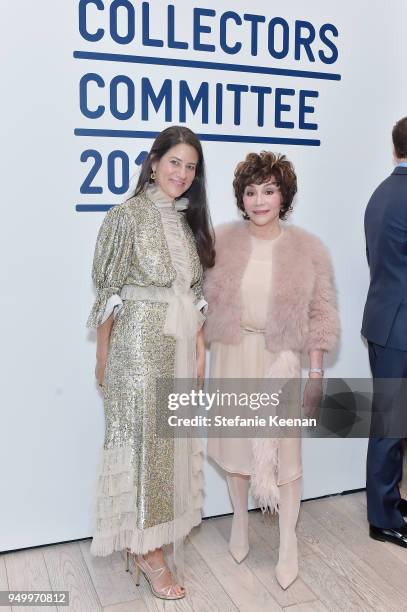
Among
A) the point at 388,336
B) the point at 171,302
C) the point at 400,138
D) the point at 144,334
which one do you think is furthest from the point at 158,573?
the point at 400,138

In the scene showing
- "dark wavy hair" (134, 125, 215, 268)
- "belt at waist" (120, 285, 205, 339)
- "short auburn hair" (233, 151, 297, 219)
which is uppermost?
"short auburn hair" (233, 151, 297, 219)

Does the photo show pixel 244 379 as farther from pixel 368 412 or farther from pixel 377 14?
pixel 377 14

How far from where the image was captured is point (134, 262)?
2.41 meters

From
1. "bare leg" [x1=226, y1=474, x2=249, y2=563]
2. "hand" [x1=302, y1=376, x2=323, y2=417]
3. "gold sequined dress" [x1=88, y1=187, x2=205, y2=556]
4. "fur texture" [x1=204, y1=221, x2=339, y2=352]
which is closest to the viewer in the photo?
"gold sequined dress" [x1=88, y1=187, x2=205, y2=556]

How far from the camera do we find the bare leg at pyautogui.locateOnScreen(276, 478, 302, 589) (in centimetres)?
265

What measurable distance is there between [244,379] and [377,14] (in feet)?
5.88

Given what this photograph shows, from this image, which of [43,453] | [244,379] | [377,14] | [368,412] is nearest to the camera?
[244,379]

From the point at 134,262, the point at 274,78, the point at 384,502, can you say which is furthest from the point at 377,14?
the point at 384,502

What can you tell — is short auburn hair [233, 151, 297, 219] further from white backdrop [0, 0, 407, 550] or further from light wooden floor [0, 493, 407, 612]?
light wooden floor [0, 493, 407, 612]

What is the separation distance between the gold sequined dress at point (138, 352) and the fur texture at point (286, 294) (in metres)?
0.15

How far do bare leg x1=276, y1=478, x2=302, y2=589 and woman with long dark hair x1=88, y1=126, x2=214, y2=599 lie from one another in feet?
1.40

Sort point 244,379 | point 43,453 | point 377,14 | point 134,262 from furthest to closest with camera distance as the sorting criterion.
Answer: point 377,14 → point 43,453 → point 244,379 → point 134,262

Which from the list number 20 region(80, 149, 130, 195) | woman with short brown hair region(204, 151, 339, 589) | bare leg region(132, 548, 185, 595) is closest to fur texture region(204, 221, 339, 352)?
woman with short brown hair region(204, 151, 339, 589)

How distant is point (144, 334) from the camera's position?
2400 mm
